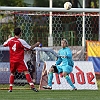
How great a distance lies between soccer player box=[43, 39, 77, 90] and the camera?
65.8 ft

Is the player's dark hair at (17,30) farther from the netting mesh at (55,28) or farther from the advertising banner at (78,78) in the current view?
the netting mesh at (55,28)

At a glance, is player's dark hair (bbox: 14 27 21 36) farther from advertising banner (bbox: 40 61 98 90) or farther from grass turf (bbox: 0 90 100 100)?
advertising banner (bbox: 40 61 98 90)

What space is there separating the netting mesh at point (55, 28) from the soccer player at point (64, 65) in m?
2.03

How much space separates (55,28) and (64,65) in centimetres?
394

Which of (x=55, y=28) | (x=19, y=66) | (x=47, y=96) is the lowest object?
(x=47, y=96)

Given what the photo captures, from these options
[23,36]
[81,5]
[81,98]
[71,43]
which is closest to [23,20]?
[23,36]

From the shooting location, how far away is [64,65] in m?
20.2

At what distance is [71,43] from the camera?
23797mm

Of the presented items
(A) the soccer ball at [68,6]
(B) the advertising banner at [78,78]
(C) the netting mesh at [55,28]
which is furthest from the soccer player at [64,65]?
(C) the netting mesh at [55,28]

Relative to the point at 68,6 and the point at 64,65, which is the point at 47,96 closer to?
the point at 64,65

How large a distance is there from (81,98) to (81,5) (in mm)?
16844

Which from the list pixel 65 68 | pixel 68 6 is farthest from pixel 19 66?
pixel 68 6

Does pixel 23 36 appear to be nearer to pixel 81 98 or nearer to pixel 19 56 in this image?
pixel 19 56

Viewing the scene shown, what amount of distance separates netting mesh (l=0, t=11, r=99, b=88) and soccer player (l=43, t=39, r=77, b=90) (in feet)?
6.66
